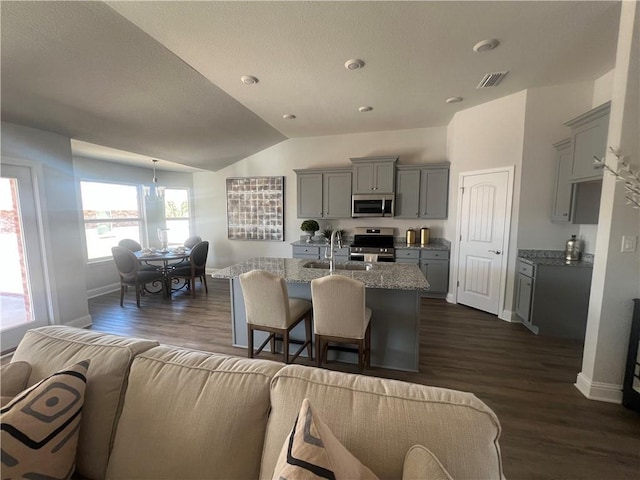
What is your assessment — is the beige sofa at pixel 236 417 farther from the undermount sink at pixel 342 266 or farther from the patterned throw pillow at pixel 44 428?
the undermount sink at pixel 342 266

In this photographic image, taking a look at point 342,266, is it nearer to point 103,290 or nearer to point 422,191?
point 422,191

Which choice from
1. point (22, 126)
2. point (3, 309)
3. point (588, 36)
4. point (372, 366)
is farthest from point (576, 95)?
point (3, 309)

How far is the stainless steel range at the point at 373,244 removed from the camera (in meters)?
4.59

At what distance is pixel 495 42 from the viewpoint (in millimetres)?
2283

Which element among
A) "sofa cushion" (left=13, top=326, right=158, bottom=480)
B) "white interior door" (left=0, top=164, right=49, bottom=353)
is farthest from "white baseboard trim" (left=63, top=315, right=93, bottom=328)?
"sofa cushion" (left=13, top=326, right=158, bottom=480)

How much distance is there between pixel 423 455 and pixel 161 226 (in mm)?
6831

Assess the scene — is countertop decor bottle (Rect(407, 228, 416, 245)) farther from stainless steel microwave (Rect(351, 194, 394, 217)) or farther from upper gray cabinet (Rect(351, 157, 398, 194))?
upper gray cabinet (Rect(351, 157, 398, 194))

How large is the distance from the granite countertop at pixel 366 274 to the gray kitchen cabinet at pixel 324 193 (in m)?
2.24

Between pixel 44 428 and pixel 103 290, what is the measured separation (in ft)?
17.0

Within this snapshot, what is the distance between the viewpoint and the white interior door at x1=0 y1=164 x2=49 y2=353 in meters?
2.81

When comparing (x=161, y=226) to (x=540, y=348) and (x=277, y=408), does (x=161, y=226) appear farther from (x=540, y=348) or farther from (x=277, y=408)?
(x=540, y=348)

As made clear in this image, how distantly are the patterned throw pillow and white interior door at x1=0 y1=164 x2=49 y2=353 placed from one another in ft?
10.1

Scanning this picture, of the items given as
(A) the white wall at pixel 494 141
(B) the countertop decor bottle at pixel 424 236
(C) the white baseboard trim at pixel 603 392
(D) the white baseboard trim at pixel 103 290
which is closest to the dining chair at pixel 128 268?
(D) the white baseboard trim at pixel 103 290

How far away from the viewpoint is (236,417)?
927 mm
